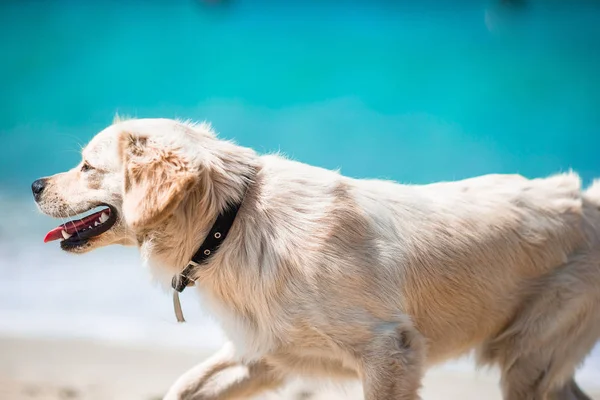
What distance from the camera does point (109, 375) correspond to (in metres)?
5.64

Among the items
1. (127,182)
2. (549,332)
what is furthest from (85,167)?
(549,332)

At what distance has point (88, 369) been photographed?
5.80 meters

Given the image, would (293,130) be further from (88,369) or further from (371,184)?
(371,184)

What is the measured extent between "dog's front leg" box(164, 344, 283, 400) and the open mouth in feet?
3.08

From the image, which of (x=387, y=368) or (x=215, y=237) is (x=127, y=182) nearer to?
(x=215, y=237)

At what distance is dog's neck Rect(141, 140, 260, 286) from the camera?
3.05 meters

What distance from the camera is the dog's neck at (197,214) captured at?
10.0ft

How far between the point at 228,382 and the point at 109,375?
2.42m

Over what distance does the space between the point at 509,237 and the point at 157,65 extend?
8869 mm

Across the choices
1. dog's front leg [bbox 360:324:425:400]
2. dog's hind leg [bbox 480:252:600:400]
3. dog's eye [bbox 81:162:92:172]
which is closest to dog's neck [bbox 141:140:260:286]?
dog's eye [bbox 81:162:92:172]

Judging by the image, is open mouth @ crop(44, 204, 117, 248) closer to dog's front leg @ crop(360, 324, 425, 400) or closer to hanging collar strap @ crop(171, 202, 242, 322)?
hanging collar strap @ crop(171, 202, 242, 322)

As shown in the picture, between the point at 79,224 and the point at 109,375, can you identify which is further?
the point at 109,375

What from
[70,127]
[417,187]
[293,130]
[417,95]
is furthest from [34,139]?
[417,187]

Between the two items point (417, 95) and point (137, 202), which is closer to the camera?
point (137, 202)
